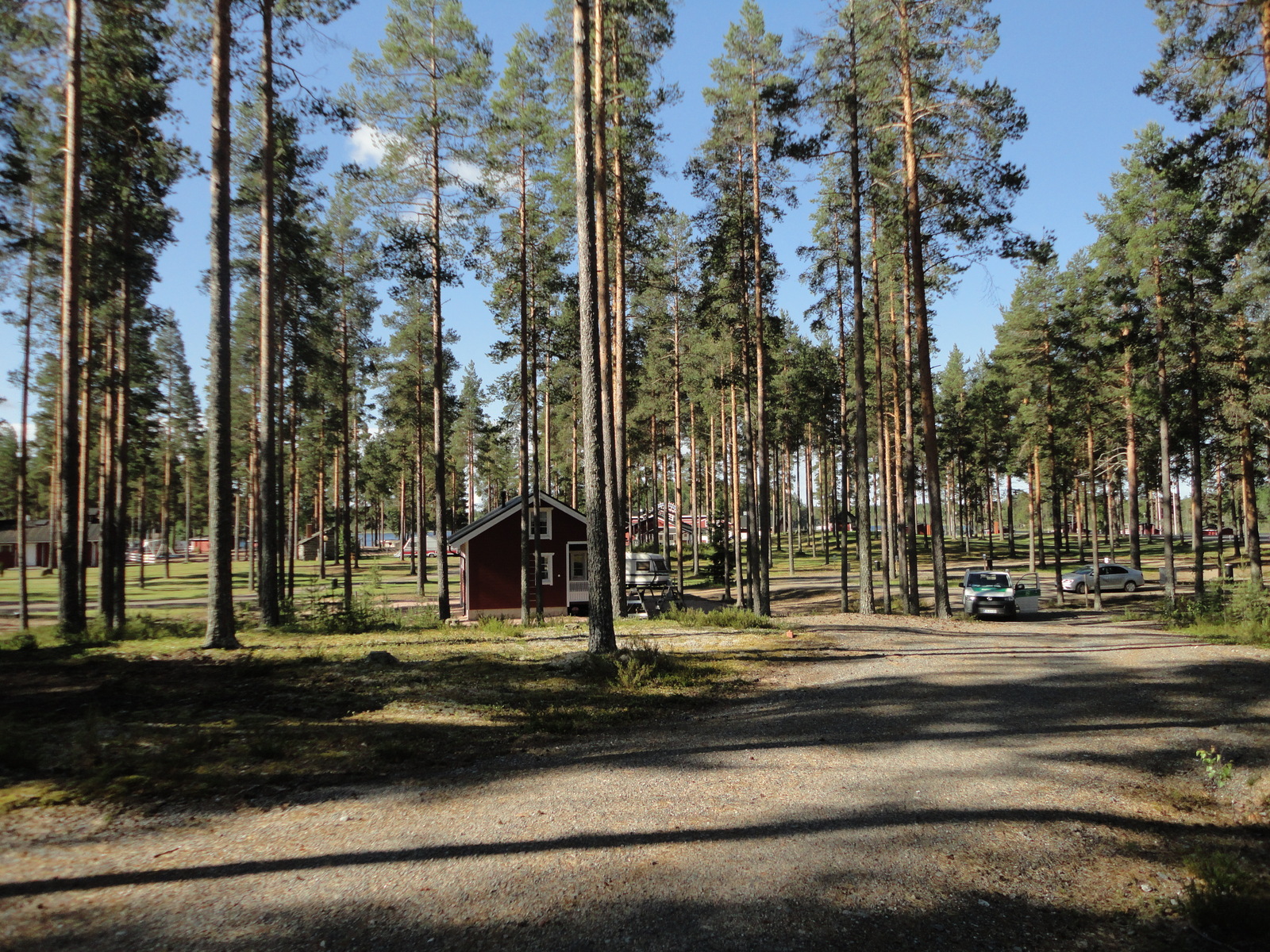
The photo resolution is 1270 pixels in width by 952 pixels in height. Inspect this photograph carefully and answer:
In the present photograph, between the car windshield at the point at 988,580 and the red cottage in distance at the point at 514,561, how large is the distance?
15629 millimetres

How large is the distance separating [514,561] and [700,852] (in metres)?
25.5

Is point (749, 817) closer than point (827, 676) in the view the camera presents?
Yes

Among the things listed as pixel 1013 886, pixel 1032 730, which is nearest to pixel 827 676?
pixel 1032 730

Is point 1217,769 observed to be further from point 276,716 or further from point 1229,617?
point 1229,617

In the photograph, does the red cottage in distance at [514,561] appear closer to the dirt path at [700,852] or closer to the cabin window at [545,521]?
the cabin window at [545,521]

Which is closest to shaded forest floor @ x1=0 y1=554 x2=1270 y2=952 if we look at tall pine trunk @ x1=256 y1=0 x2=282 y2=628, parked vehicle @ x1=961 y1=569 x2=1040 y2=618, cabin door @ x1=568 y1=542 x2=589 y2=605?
tall pine trunk @ x1=256 y1=0 x2=282 y2=628

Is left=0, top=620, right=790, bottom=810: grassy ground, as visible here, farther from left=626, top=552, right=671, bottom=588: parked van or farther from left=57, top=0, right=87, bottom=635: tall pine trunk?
left=626, top=552, right=671, bottom=588: parked van

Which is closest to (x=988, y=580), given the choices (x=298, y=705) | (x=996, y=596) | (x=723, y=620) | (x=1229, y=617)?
(x=996, y=596)

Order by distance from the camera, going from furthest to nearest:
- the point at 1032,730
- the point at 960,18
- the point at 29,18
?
the point at 960,18 → the point at 29,18 → the point at 1032,730

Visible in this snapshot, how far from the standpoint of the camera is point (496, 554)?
96.8 ft

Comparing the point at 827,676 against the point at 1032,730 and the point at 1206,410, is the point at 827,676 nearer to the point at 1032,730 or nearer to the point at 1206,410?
the point at 1032,730

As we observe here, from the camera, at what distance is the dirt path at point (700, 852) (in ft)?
12.5

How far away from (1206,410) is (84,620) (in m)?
32.9

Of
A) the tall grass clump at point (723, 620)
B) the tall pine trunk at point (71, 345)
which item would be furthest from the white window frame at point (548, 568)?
the tall pine trunk at point (71, 345)
